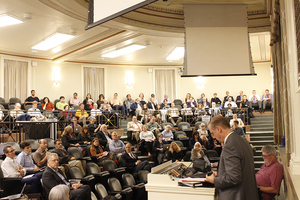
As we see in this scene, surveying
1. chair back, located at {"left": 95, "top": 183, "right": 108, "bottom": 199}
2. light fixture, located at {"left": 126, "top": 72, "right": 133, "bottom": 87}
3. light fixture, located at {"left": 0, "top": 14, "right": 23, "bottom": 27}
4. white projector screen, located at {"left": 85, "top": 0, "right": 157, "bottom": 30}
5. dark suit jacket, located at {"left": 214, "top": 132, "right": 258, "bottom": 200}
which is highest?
light fixture, located at {"left": 0, "top": 14, "right": 23, "bottom": 27}

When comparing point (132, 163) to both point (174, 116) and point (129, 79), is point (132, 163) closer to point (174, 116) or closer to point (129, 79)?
point (174, 116)

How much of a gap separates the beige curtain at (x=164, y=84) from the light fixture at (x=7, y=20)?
8068 millimetres

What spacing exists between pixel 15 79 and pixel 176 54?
21.7 feet

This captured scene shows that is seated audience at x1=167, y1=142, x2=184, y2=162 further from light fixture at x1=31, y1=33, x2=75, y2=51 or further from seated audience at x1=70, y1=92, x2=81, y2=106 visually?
seated audience at x1=70, y1=92, x2=81, y2=106

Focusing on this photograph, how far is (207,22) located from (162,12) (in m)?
1.33

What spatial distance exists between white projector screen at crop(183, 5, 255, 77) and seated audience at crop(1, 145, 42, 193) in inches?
166

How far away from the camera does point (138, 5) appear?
98.8 inches

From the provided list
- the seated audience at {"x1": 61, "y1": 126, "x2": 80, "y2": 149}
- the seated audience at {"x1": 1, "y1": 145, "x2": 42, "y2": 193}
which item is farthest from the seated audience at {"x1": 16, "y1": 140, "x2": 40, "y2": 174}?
the seated audience at {"x1": 61, "y1": 126, "x2": 80, "y2": 149}

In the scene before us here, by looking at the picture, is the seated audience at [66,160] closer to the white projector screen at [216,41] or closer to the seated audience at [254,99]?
the white projector screen at [216,41]

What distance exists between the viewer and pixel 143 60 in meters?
13.3

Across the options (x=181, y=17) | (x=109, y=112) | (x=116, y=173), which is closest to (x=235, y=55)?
(x=181, y=17)

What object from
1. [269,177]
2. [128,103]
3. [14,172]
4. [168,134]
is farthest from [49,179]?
[128,103]

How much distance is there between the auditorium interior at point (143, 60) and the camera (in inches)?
163

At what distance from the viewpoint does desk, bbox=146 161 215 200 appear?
7.84ft
